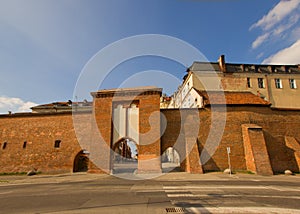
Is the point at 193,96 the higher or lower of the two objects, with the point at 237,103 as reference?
higher

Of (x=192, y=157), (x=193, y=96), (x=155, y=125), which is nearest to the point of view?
(x=192, y=157)

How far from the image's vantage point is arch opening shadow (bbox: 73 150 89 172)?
2068 cm

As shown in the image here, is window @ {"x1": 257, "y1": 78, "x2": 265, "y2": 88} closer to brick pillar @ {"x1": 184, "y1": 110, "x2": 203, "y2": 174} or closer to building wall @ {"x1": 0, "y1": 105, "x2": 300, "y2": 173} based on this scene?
building wall @ {"x1": 0, "y1": 105, "x2": 300, "y2": 173}

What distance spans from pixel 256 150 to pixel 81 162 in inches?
787

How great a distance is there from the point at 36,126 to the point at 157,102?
14940 millimetres

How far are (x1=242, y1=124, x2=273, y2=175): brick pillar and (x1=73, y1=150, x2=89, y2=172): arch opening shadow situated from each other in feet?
57.3

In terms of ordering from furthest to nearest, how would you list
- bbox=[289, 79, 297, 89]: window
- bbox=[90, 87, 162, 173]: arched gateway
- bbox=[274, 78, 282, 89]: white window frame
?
bbox=[289, 79, 297, 89]: window → bbox=[274, 78, 282, 89]: white window frame → bbox=[90, 87, 162, 173]: arched gateway

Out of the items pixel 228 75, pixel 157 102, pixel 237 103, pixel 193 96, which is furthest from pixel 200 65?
pixel 157 102

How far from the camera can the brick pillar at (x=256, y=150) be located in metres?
17.0

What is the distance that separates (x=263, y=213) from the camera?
582 centimetres

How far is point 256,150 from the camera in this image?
58.9 ft

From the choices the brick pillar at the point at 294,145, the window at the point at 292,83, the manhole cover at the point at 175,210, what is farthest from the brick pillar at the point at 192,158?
the window at the point at 292,83

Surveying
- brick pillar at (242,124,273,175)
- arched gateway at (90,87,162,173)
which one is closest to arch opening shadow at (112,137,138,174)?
arched gateway at (90,87,162,173)

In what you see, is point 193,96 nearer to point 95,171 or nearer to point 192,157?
point 192,157
